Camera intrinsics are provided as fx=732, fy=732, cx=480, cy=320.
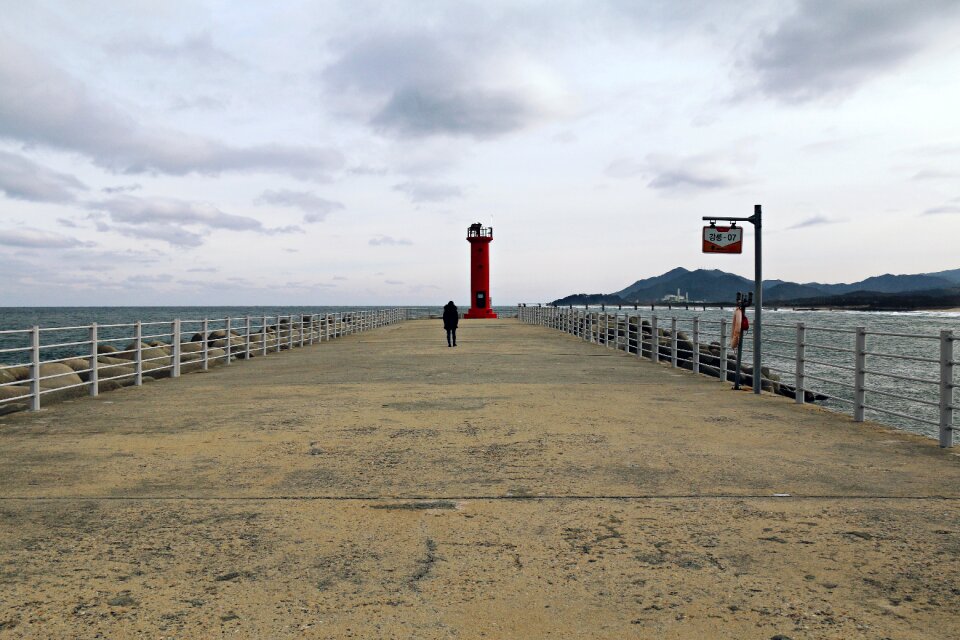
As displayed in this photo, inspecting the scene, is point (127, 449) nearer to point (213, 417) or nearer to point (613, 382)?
point (213, 417)

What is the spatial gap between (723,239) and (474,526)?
9.25 m

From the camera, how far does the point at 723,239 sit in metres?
12.5

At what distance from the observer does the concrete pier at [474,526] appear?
11.0 feet

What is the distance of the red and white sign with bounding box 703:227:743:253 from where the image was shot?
12.4m

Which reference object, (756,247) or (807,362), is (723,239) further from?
(807,362)

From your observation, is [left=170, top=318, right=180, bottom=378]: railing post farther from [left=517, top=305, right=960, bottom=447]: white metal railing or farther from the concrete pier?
[left=517, top=305, right=960, bottom=447]: white metal railing

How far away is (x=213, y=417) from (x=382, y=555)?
228 inches

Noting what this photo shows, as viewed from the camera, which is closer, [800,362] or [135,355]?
[800,362]

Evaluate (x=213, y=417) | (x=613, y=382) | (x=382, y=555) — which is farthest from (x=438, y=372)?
(x=382, y=555)

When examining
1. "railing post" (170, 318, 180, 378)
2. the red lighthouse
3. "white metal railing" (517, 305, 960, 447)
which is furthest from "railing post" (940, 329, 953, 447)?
the red lighthouse

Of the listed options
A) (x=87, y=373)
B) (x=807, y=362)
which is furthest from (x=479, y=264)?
(x=87, y=373)

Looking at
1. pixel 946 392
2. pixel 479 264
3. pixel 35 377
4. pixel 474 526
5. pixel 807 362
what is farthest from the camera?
Result: pixel 479 264

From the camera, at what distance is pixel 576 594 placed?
11.7ft

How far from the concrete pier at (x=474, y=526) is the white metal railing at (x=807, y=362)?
0.73 metres
